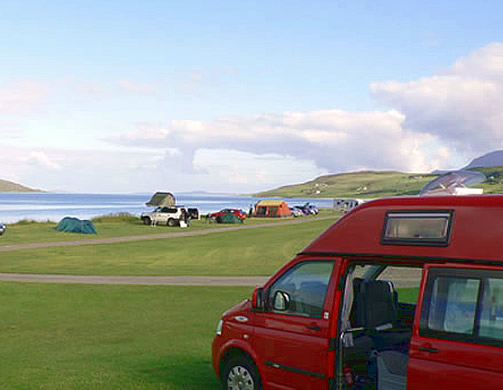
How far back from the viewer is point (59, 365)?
10242mm

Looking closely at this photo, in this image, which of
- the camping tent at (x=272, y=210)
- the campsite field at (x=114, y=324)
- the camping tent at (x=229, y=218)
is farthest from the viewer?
the camping tent at (x=272, y=210)

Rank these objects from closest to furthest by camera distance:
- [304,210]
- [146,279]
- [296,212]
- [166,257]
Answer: [146,279], [166,257], [296,212], [304,210]

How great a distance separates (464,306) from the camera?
5703 mm

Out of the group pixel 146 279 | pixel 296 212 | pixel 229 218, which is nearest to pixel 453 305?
pixel 146 279

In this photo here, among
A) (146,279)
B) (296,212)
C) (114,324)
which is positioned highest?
(296,212)

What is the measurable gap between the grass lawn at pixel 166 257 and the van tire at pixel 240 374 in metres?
17.6

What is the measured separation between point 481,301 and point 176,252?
100 ft

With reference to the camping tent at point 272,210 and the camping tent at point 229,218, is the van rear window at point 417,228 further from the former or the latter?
the camping tent at point 272,210

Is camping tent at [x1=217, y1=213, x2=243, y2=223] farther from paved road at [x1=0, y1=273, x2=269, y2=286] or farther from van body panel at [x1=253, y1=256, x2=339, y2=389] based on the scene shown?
van body panel at [x1=253, y1=256, x2=339, y2=389]

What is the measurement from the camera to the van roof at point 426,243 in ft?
18.6

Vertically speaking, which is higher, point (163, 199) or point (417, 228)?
point (163, 199)

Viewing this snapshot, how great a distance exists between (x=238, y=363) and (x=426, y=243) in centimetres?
297

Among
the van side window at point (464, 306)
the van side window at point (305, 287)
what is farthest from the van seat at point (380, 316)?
the van side window at point (464, 306)

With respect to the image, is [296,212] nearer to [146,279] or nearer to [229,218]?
[229,218]
